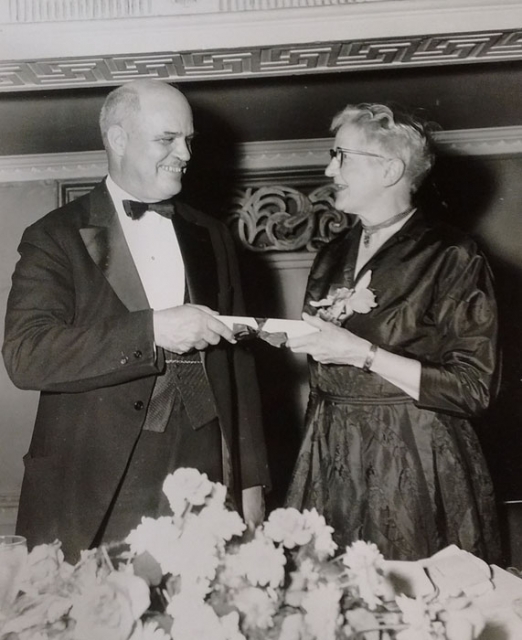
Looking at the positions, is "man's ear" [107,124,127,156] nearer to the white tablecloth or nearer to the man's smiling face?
the man's smiling face

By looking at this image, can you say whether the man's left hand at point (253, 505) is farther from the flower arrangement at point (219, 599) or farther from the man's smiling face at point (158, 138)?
the man's smiling face at point (158, 138)

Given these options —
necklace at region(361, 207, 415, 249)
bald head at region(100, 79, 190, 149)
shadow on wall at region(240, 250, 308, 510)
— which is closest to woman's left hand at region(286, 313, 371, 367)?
necklace at region(361, 207, 415, 249)

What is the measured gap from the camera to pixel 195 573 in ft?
2.88

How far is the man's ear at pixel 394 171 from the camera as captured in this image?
4.07 ft

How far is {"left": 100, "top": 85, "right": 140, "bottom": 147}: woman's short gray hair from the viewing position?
117cm

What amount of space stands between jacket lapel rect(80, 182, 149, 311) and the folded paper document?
0.16m

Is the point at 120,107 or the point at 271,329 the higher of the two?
the point at 120,107

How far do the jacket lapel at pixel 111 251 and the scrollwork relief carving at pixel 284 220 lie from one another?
0.72 metres

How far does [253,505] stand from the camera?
4.04ft

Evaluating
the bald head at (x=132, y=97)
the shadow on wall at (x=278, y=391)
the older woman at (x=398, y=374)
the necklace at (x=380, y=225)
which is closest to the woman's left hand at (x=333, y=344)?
the older woman at (x=398, y=374)

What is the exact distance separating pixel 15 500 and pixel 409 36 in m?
1.08

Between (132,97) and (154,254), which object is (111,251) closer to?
(154,254)

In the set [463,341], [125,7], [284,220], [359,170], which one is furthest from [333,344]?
[284,220]

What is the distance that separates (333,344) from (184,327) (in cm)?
24
